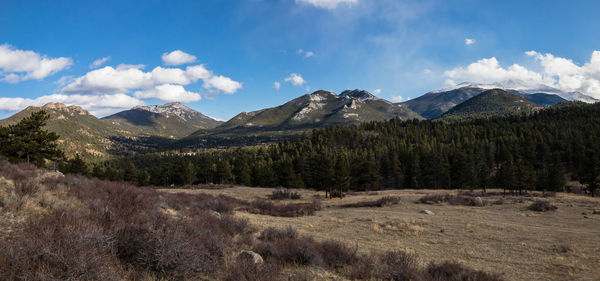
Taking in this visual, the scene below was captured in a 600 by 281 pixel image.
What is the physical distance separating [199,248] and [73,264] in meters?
2.84

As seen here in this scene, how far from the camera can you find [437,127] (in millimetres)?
147500

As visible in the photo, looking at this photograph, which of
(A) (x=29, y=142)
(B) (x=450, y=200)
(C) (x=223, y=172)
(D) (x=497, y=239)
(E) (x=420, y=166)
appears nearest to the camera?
(D) (x=497, y=239)

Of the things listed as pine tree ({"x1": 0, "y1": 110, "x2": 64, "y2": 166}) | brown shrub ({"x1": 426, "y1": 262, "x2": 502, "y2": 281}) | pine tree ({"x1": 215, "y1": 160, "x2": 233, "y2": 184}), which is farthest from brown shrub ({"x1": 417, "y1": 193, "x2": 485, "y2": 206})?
pine tree ({"x1": 215, "y1": 160, "x2": 233, "y2": 184})

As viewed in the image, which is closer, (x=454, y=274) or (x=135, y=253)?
(x=135, y=253)

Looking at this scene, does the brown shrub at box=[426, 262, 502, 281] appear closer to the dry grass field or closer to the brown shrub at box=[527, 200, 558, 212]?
the dry grass field

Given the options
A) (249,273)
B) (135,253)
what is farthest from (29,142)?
(249,273)

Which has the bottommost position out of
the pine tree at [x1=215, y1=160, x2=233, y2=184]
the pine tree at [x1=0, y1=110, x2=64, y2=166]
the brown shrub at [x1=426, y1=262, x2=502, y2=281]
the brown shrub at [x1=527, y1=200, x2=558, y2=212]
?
the pine tree at [x1=215, y1=160, x2=233, y2=184]

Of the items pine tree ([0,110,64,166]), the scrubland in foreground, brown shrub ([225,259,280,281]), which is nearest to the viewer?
the scrubland in foreground

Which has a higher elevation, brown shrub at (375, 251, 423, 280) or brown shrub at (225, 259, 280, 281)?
brown shrub at (225, 259, 280, 281)

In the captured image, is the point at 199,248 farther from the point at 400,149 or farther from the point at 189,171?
the point at 400,149

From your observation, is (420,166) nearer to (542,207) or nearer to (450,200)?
(450,200)

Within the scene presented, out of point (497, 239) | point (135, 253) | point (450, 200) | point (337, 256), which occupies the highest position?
point (135, 253)

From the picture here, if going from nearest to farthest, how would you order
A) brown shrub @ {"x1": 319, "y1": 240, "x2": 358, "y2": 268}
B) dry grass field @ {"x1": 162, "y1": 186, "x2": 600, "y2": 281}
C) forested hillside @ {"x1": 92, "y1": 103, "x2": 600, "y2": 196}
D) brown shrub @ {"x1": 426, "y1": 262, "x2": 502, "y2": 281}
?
brown shrub @ {"x1": 426, "y1": 262, "x2": 502, "y2": 281} → brown shrub @ {"x1": 319, "y1": 240, "x2": 358, "y2": 268} → dry grass field @ {"x1": 162, "y1": 186, "x2": 600, "y2": 281} → forested hillside @ {"x1": 92, "y1": 103, "x2": 600, "y2": 196}

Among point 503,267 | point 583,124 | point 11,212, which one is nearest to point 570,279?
point 503,267
